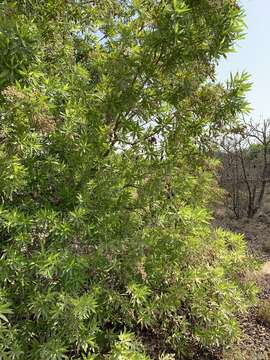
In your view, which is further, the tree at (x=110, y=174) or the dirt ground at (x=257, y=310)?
the dirt ground at (x=257, y=310)

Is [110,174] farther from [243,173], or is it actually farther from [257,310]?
[243,173]

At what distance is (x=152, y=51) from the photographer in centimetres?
267

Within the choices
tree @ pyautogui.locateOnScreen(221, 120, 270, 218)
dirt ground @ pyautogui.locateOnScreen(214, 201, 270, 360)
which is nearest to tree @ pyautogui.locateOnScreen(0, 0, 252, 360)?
dirt ground @ pyautogui.locateOnScreen(214, 201, 270, 360)

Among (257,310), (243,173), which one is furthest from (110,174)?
(243,173)

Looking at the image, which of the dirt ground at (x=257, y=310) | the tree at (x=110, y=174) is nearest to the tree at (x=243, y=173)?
the dirt ground at (x=257, y=310)

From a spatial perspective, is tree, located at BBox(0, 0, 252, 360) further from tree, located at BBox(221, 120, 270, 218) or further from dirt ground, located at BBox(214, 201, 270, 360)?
tree, located at BBox(221, 120, 270, 218)

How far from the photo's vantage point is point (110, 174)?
2771 mm

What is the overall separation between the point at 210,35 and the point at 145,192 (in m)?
1.26

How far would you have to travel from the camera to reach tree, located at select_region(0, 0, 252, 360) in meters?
2.33

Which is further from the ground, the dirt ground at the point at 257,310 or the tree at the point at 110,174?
the tree at the point at 110,174

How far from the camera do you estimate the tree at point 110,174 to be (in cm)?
233

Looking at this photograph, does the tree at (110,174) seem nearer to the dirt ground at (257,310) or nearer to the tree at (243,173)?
the dirt ground at (257,310)

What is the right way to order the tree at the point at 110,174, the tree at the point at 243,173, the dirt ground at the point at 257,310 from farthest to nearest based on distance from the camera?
the tree at the point at 243,173, the dirt ground at the point at 257,310, the tree at the point at 110,174

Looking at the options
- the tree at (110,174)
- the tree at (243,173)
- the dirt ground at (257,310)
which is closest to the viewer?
the tree at (110,174)
